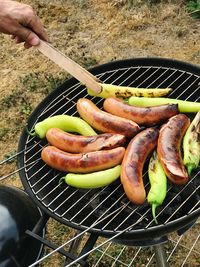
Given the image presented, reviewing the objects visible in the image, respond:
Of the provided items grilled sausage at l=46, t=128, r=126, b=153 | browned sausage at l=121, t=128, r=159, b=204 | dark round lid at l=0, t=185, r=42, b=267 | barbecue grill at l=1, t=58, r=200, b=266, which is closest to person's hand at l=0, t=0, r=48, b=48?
barbecue grill at l=1, t=58, r=200, b=266

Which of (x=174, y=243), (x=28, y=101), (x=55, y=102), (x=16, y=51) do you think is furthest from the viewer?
(x=16, y=51)

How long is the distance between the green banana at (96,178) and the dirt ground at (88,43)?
2.39 meters

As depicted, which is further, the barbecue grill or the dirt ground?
the dirt ground

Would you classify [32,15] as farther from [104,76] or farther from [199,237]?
[199,237]

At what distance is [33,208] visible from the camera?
2.79 meters

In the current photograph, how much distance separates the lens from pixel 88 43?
542cm

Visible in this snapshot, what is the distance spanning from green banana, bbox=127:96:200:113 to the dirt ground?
7.55 ft

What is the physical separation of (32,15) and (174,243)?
6.83ft

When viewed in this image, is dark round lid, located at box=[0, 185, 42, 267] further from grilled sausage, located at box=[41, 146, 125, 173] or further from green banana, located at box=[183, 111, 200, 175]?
green banana, located at box=[183, 111, 200, 175]

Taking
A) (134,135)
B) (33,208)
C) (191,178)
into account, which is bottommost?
(33,208)

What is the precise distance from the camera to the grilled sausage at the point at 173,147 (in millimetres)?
2158

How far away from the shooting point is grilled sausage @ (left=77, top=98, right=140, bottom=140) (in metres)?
2.39

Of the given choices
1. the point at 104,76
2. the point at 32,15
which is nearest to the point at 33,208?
the point at 104,76

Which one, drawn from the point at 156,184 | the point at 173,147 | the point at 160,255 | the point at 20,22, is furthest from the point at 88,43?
the point at 156,184
